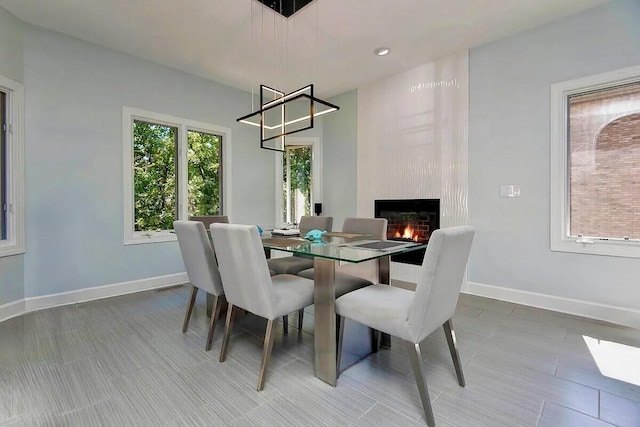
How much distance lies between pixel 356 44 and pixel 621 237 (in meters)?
3.23

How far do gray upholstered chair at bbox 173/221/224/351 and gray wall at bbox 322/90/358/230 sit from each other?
282cm

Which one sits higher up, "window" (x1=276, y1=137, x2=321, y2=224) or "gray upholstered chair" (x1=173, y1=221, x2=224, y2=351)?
"window" (x1=276, y1=137, x2=321, y2=224)

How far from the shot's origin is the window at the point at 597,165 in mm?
2594

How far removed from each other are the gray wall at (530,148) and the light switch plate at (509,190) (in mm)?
46

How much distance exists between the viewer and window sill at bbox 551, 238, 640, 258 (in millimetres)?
2557

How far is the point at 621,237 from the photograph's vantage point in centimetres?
264

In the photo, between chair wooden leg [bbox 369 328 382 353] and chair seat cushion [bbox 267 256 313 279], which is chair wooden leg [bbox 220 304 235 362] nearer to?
chair seat cushion [bbox 267 256 313 279]

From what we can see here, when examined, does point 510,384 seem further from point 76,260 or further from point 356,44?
point 76,260

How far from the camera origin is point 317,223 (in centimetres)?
320

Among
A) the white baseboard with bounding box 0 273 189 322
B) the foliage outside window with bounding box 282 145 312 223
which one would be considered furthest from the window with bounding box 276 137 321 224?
the white baseboard with bounding box 0 273 189 322

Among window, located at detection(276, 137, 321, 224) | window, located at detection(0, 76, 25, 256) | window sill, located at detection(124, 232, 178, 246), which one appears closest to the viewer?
window, located at detection(0, 76, 25, 256)

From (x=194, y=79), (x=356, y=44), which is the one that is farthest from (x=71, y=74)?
(x=356, y=44)

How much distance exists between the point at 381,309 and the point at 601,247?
255 centimetres

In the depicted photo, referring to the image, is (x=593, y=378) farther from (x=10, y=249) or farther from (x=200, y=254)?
(x=10, y=249)
